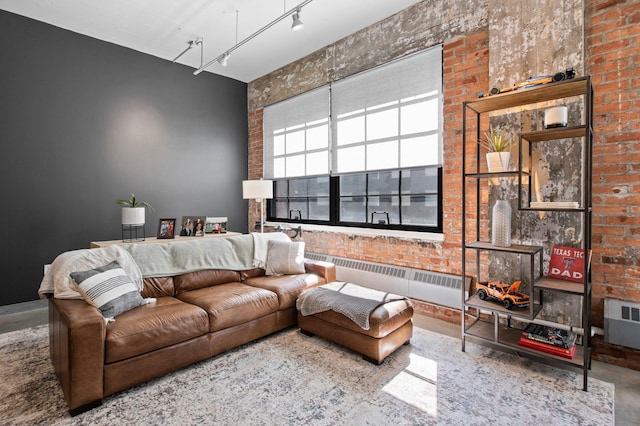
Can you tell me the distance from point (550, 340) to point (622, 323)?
1.78ft

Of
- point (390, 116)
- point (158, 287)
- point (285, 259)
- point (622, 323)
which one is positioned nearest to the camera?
point (622, 323)

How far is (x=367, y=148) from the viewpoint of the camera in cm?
420

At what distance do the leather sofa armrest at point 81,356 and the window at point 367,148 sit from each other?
307cm

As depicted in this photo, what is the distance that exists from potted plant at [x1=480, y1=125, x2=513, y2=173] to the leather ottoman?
4.59 ft

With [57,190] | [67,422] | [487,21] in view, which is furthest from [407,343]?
[57,190]

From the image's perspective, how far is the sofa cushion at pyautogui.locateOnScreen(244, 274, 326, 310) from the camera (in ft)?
10.6

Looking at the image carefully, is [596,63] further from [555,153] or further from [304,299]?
[304,299]

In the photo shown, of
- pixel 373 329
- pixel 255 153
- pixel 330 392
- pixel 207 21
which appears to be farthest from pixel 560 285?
pixel 255 153

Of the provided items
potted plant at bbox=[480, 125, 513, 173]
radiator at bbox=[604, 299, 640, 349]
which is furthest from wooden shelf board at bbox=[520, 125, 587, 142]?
radiator at bbox=[604, 299, 640, 349]

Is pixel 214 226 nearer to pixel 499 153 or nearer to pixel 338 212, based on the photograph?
pixel 338 212

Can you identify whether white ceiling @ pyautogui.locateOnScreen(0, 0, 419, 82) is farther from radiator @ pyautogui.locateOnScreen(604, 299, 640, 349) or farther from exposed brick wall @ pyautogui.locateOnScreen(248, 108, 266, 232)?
radiator @ pyautogui.locateOnScreen(604, 299, 640, 349)

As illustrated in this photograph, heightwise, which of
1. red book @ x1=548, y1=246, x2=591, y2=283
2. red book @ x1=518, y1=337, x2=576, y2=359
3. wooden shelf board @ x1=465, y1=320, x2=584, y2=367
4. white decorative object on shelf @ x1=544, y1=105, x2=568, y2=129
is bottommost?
wooden shelf board @ x1=465, y1=320, x2=584, y2=367

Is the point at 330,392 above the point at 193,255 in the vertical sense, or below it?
below

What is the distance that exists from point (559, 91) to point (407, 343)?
2.41m
